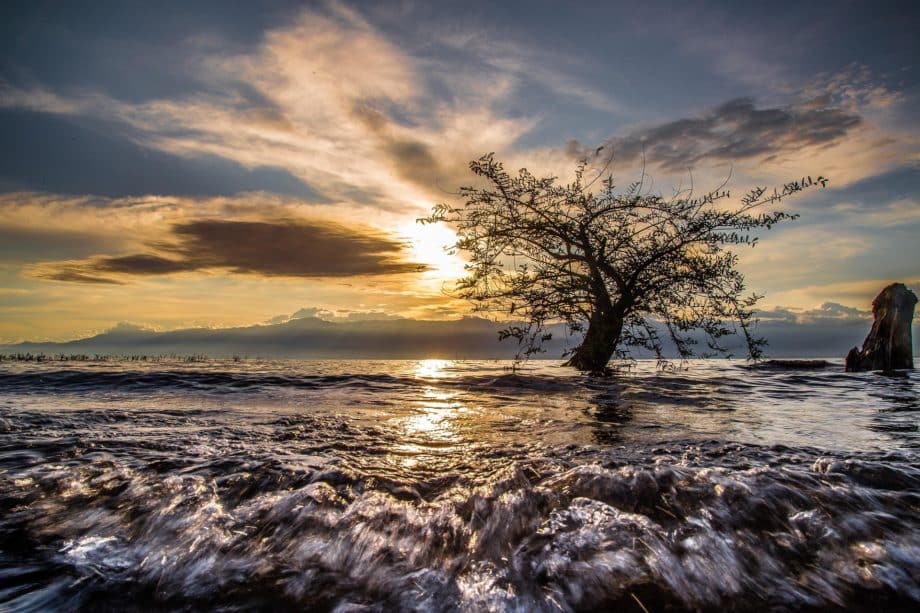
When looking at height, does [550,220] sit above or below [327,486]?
above

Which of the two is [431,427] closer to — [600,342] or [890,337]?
[600,342]

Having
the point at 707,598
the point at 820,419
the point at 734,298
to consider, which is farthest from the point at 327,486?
the point at 734,298

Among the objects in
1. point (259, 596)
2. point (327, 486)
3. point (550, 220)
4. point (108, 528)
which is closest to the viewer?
point (259, 596)

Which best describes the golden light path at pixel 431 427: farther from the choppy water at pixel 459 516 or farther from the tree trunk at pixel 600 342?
the tree trunk at pixel 600 342

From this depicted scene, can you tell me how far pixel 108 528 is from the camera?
344 centimetres

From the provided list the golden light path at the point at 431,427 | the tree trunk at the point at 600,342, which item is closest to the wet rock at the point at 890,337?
the tree trunk at the point at 600,342

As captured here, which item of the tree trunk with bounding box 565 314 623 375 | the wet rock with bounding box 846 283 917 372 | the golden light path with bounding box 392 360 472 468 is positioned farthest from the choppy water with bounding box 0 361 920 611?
the wet rock with bounding box 846 283 917 372

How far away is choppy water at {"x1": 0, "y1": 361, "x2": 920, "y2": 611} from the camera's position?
279cm

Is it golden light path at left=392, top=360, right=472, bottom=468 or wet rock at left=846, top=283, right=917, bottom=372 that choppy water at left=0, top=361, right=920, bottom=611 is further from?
wet rock at left=846, top=283, right=917, bottom=372

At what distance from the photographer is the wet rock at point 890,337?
15.5 meters

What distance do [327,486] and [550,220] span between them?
11.0 metres

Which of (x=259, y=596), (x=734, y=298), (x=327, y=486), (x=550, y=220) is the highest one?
(x=550, y=220)

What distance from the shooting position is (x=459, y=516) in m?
3.51

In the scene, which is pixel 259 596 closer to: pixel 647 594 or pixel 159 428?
pixel 647 594
